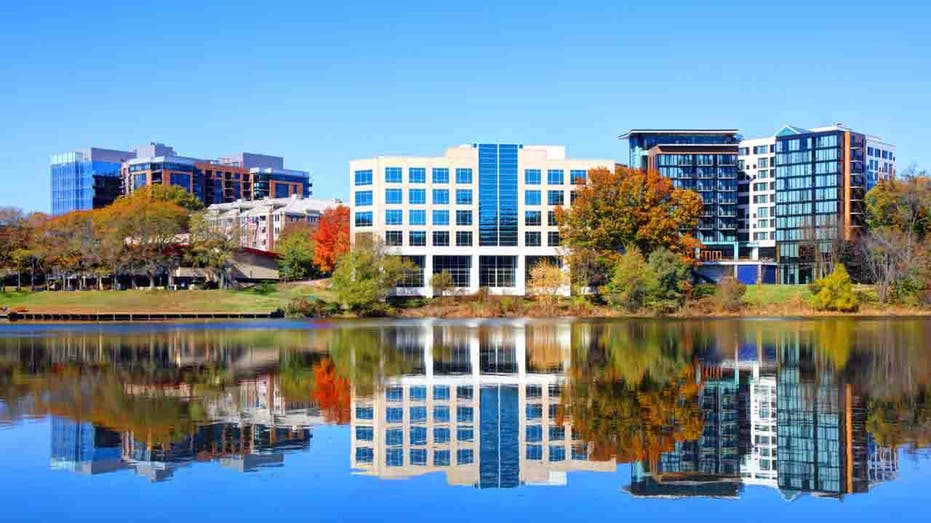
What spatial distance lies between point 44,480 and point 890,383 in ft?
92.1

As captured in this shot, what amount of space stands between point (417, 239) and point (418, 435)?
3565 inches

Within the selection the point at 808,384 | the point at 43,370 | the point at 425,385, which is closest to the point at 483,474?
the point at 425,385

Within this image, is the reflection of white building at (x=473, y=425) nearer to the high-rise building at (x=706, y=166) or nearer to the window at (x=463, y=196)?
the window at (x=463, y=196)

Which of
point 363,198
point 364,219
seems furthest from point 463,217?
point 363,198

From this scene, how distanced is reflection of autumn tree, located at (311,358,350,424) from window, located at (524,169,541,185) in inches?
3004

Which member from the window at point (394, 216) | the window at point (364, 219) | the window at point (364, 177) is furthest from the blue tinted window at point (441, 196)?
the window at point (364, 219)

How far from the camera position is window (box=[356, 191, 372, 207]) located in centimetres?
11594

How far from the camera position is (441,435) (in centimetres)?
2541

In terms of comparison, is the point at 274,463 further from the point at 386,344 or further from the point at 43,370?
the point at 386,344

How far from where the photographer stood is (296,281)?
12800cm

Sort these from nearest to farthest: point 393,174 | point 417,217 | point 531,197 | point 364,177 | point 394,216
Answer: point 394,216
point 393,174
point 417,217
point 364,177
point 531,197

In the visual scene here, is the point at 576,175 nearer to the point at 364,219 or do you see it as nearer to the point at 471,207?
the point at 471,207

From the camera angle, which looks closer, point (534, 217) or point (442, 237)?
point (442, 237)

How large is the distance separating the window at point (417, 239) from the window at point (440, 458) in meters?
92.4
